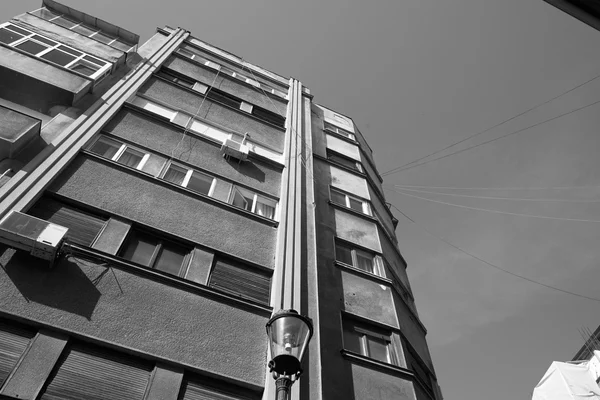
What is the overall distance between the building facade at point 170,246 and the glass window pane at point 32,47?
0.11 metres

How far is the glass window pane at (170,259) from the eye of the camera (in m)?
8.16

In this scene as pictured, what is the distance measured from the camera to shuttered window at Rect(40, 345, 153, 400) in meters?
5.60

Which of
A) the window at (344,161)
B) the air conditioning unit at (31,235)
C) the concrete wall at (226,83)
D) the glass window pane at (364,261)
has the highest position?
the concrete wall at (226,83)

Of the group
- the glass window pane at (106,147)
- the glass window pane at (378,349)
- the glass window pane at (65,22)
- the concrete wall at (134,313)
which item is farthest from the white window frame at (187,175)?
the glass window pane at (65,22)

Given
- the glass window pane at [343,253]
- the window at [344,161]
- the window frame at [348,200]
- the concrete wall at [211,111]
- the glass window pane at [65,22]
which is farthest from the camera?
the window at [344,161]

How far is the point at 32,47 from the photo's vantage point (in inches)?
458

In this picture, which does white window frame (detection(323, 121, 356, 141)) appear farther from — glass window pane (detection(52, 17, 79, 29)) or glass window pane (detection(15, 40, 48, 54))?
glass window pane (detection(15, 40, 48, 54))

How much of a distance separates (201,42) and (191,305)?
16541 mm

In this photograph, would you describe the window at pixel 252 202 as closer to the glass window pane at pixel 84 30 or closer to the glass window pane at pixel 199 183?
the glass window pane at pixel 199 183

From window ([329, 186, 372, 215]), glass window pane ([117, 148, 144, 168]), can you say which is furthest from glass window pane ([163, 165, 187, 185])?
window ([329, 186, 372, 215])

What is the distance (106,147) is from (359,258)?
7.56 metres

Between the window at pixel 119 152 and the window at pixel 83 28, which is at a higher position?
the window at pixel 83 28

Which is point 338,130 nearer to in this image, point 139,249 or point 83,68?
point 83,68

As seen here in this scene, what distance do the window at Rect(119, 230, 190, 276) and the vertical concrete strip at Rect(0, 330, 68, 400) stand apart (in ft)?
6.87
